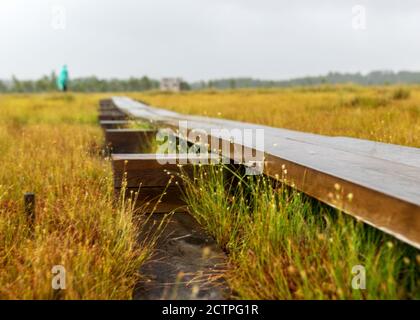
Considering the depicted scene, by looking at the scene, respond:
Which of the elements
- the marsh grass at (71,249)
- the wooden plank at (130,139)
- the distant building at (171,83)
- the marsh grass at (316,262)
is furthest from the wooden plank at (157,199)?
the distant building at (171,83)

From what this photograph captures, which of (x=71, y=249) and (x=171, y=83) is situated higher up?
(x=171, y=83)

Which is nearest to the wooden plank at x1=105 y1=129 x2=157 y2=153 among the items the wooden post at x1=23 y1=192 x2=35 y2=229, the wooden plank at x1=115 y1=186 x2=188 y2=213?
the wooden plank at x1=115 y1=186 x2=188 y2=213

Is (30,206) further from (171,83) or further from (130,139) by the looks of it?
(171,83)

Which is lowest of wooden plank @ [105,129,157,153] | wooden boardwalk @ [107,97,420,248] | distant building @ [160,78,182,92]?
wooden plank @ [105,129,157,153]

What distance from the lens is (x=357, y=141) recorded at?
165 inches

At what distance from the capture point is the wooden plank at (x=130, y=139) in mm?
6387

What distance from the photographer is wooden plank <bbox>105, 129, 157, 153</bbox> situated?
21.0 ft

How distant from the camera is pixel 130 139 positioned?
655 cm

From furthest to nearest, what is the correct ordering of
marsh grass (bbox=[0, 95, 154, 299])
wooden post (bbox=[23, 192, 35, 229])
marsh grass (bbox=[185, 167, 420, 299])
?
1. wooden post (bbox=[23, 192, 35, 229])
2. marsh grass (bbox=[0, 95, 154, 299])
3. marsh grass (bbox=[185, 167, 420, 299])

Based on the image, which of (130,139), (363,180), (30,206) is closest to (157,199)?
(30,206)

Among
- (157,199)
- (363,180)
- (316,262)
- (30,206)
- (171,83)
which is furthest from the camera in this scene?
(171,83)

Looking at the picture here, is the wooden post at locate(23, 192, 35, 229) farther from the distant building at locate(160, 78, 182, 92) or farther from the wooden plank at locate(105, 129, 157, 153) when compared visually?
the distant building at locate(160, 78, 182, 92)

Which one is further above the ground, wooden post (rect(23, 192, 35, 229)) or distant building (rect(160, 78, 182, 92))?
distant building (rect(160, 78, 182, 92))
